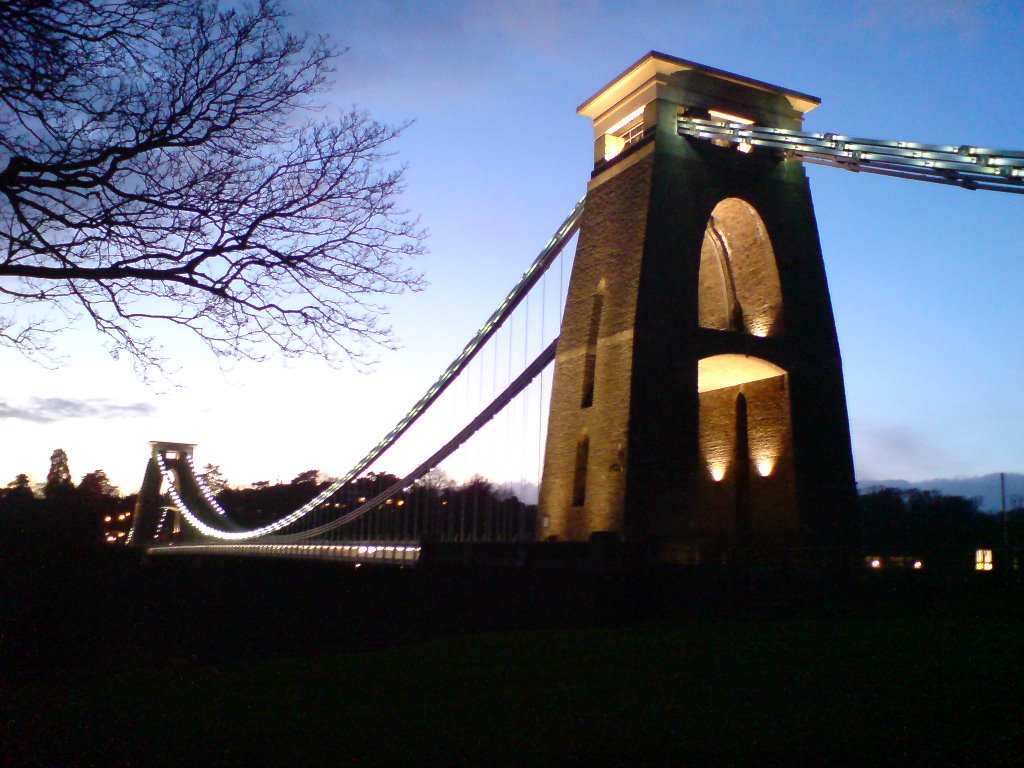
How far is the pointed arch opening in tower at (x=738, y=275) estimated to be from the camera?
22.0 meters

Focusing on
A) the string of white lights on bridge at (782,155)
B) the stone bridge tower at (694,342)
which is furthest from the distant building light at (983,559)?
the string of white lights on bridge at (782,155)

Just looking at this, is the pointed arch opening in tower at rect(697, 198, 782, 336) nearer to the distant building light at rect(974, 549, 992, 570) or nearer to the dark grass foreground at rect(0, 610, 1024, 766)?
the distant building light at rect(974, 549, 992, 570)

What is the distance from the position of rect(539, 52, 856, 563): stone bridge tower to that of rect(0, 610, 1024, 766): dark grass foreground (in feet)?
30.9

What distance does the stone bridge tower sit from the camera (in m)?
19.7

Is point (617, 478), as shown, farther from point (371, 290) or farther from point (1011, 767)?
point (1011, 767)

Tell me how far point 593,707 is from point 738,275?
1807 centimetres

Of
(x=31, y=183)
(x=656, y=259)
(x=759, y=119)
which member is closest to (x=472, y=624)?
(x=656, y=259)

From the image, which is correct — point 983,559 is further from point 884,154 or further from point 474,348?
point 474,348

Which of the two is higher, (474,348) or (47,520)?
(474,348)

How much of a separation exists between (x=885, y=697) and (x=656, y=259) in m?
15.2

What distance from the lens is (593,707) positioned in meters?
6.24

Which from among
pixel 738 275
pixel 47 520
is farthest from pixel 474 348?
pixel 47 520

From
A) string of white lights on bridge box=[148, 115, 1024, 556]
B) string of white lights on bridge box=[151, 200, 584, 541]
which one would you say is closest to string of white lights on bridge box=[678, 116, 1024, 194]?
string of white lights on bridge box=[148, 115, 1024, 556]

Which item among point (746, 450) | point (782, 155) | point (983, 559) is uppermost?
point (782, 155)
